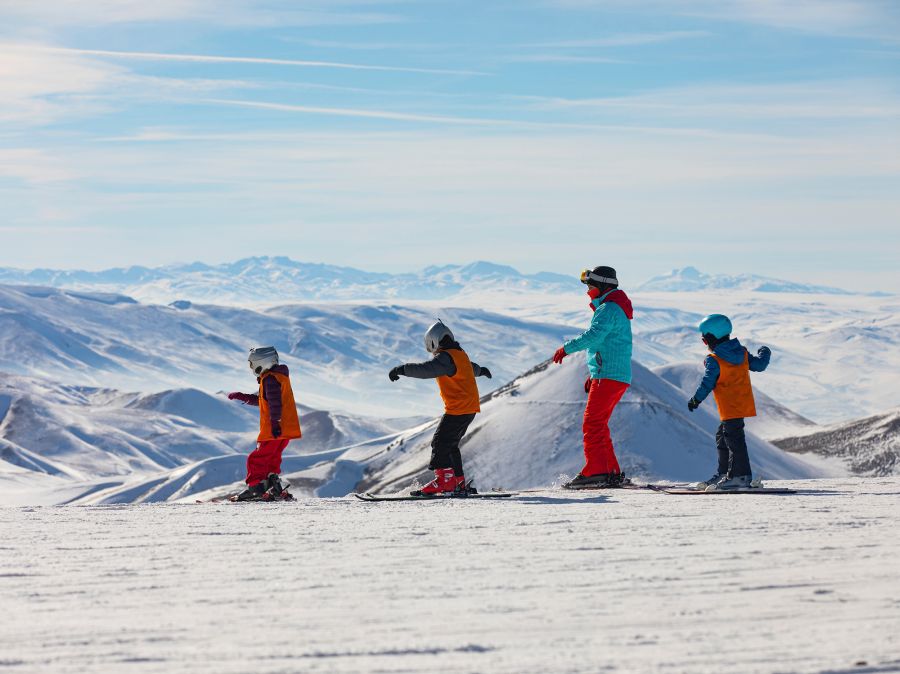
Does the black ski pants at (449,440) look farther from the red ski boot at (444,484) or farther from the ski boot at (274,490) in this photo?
the ski boot at (274,490)

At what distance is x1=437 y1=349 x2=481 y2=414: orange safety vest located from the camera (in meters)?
10.7

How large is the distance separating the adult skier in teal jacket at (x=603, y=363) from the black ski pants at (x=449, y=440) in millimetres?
1187

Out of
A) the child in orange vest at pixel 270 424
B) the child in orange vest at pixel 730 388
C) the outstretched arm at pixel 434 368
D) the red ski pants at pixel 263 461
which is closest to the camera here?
the outstretched arm at pixel 434 368

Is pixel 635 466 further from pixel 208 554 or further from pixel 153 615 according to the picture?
pixel 153 615

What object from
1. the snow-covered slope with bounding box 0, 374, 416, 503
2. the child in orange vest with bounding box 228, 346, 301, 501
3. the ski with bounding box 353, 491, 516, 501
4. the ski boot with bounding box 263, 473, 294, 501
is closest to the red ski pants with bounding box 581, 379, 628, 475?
the ski with bounding box 353, 491, 516, 501

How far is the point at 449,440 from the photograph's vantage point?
10867 mm

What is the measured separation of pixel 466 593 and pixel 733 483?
19.0 ft

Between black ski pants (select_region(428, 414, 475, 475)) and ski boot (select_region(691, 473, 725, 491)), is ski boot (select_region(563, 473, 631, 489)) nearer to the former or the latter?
ski boot (select_region(691, 473, 725, 491))

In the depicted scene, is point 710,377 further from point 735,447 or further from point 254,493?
point 254,493

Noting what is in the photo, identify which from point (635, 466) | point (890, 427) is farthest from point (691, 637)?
point (890, 427)

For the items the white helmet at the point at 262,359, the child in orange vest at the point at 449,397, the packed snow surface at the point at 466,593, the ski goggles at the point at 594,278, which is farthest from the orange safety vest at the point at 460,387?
the packed snow surface at the point at 466,593

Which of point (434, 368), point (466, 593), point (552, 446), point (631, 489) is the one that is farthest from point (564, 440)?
point (466, 593)

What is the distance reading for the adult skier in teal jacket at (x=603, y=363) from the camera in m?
10.9

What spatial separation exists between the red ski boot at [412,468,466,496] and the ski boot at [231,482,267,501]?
1648mm
